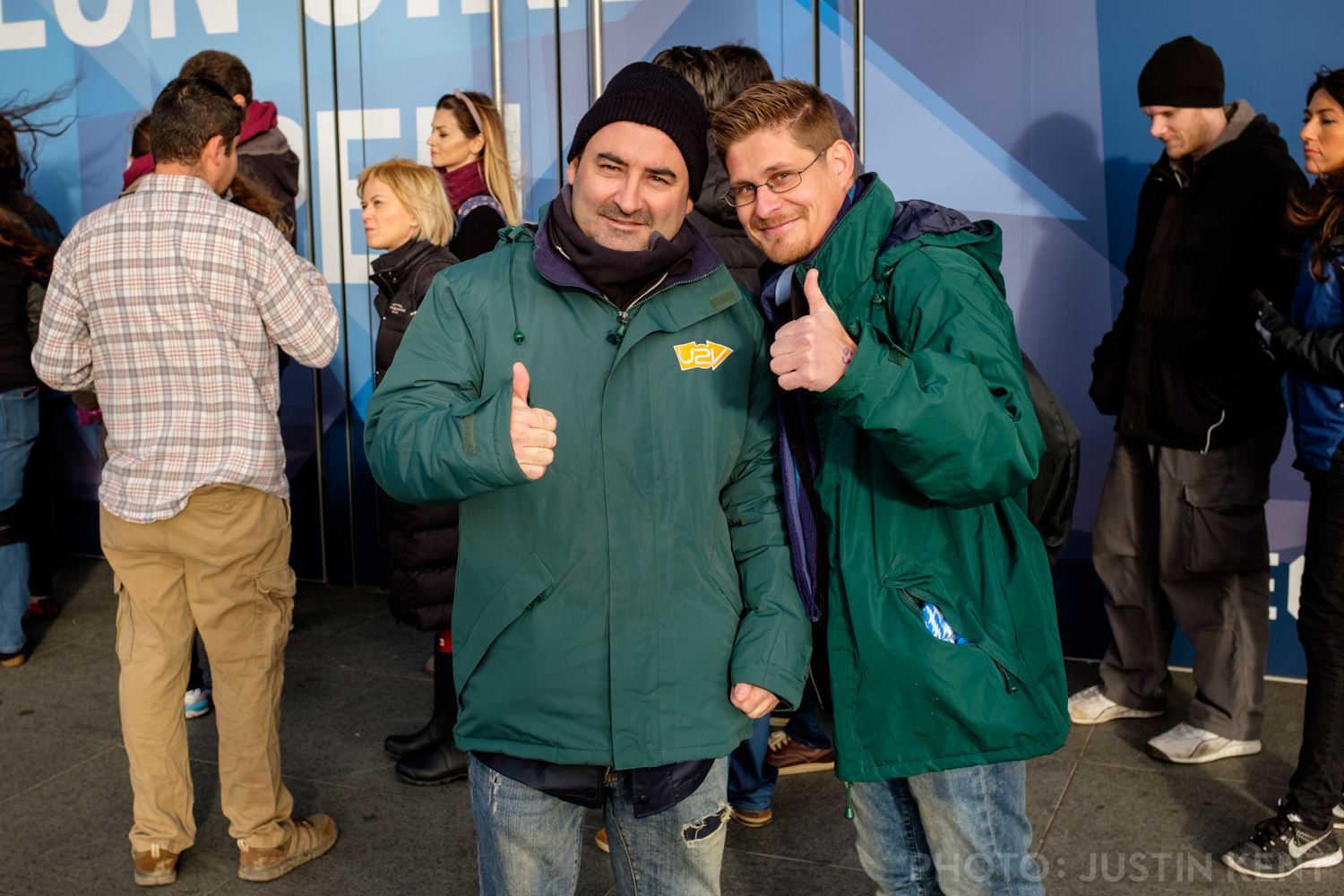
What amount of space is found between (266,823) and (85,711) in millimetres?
1701

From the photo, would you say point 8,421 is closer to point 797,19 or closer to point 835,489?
point 797,19

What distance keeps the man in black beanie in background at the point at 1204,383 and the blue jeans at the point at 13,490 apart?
176 inches

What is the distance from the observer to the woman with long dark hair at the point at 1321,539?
130 inches

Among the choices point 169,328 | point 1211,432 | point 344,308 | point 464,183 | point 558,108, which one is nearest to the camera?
point 169,328

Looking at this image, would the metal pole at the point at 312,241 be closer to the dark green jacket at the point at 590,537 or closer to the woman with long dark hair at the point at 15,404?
the woman with long dark hair at the point at 15,404

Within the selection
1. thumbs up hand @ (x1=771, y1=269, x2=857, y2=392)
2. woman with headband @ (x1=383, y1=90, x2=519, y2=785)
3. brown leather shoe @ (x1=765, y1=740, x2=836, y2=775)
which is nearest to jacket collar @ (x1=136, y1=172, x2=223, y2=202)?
woman with headband @ (x1=383, y1=90, x2=519, y2=785)

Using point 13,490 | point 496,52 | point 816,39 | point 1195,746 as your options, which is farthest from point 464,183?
point 1195,746

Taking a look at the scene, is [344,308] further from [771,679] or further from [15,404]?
[771,679]

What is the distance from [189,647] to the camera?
11.2 feet

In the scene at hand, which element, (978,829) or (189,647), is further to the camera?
(189,647)

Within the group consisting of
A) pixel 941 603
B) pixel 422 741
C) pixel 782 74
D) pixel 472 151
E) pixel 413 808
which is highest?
pixel 782 74

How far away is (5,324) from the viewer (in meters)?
4.95

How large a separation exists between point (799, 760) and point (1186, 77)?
2.68 metres

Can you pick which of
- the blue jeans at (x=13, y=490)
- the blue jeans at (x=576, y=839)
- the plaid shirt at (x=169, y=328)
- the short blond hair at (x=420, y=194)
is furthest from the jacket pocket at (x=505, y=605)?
the blue jeans at (x=13, y=490)
